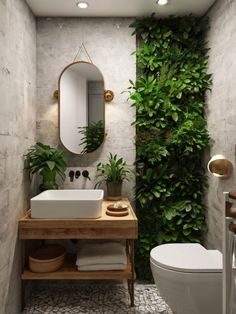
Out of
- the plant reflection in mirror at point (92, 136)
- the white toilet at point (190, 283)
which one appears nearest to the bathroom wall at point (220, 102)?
the white toilet at point (190, 283)

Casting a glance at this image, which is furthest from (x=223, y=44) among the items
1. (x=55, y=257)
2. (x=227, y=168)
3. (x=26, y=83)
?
(x=55, y=257)

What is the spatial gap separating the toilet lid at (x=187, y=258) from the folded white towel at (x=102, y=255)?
369 millimetres

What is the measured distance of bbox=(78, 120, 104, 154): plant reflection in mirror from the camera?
2775mm

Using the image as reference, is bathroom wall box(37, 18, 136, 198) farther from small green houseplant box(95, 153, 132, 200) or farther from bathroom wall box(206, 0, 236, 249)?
bathroom wall box(206, 0, 236, 249)

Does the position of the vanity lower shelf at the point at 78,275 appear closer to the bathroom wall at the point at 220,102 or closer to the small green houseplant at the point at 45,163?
the small green houseplant at the point at 45,163

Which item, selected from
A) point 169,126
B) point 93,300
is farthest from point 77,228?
point 169,126

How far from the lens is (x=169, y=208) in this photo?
272 cm

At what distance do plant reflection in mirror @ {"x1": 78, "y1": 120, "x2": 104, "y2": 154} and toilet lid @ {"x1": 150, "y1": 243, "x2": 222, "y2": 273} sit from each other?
1177mm

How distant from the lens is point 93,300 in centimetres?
245

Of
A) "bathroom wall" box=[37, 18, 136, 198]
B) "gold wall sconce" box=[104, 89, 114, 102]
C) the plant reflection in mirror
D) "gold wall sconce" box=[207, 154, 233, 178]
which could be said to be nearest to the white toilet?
"gold wall sconce" box=[207, 154, 233, 178]

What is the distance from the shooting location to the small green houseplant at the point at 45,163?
94.9 inches

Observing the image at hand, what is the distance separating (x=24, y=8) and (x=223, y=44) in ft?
5.60

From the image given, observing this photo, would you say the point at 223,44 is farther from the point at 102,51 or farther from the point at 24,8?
the point at 24,8

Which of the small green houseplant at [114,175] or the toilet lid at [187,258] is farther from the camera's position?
the small green houseplant at [114,175]
